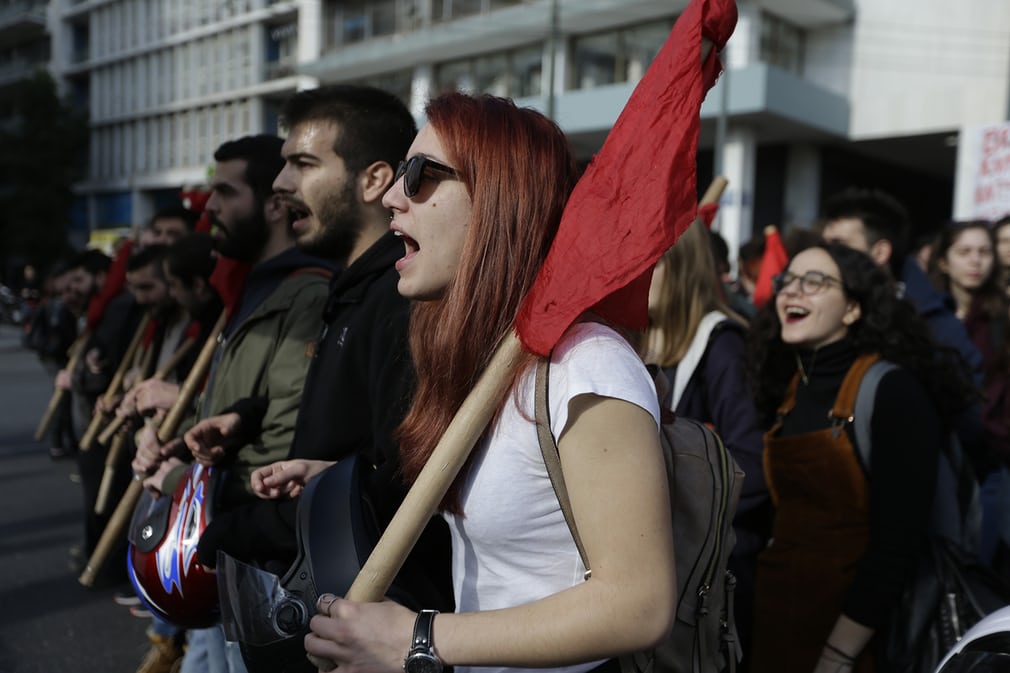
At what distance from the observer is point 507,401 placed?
132cm

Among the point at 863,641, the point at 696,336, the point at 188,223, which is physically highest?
the point at 188,223

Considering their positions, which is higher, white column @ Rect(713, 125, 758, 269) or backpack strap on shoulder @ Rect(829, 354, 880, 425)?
white column @ Rect(713, 125, 758, 269)

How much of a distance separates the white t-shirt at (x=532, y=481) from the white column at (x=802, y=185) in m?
22.2

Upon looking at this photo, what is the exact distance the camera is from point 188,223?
5512mm

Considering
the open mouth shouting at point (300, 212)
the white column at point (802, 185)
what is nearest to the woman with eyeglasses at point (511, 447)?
the open mouth shouting at point (300, 212)

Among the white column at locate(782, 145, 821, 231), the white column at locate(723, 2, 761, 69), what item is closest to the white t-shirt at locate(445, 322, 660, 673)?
the white column at locate(723, 2, 761, 69)

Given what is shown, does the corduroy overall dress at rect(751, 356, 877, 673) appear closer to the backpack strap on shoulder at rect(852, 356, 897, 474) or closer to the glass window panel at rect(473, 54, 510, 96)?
the backpack strap on shoulder at rect(852, 356, 897, 474)

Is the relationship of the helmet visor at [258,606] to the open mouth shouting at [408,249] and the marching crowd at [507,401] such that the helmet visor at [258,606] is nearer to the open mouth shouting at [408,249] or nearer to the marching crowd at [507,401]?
the marching crowd at [507,401]

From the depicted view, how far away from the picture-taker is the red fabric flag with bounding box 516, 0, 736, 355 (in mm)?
1251

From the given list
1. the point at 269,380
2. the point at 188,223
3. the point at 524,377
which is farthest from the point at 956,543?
the point at 188,223

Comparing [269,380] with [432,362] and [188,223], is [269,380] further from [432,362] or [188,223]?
[188,223]

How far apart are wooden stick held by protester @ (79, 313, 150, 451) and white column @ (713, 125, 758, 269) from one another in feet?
54.6

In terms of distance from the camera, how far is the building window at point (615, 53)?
21.6 m

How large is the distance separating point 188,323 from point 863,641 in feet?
10.9
